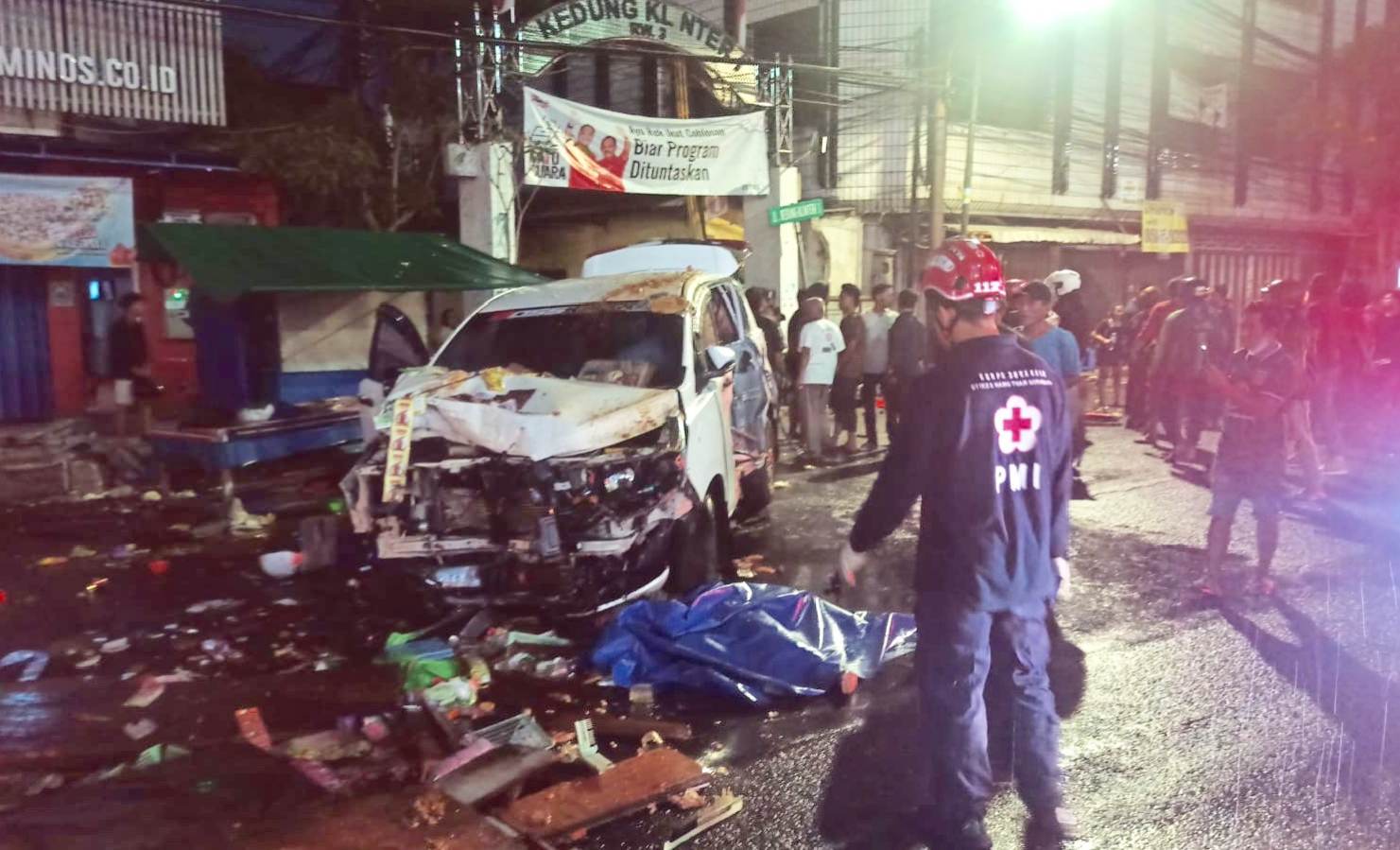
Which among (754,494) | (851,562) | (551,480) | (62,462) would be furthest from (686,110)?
(851,562)

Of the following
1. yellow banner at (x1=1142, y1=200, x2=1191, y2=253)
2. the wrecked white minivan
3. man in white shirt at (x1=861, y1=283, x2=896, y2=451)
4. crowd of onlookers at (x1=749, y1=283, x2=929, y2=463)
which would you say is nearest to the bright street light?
yellow banner at (x1=1142, y1=200, x2=1191, y2=253)

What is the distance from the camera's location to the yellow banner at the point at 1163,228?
2050 centimetres

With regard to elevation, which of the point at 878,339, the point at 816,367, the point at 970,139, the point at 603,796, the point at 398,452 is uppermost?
the point at 970,139

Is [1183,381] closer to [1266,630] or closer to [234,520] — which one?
[1266,630]

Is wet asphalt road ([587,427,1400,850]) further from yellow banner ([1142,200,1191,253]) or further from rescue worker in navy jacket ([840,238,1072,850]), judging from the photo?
yellow banner ([1142,200,1191,253])

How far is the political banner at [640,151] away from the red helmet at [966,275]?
372 inches

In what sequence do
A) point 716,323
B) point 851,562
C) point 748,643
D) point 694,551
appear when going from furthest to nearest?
point 716,323 → point 694,551 → point 748,643 → point 851,562

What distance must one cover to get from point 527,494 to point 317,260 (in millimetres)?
6327

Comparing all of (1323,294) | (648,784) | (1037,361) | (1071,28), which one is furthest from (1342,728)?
(1071,28)

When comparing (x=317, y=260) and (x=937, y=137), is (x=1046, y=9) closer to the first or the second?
(x=937, y=137)

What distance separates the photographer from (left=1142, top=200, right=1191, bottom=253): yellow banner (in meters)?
20.5

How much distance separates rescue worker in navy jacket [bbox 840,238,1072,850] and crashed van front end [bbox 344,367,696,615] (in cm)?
220

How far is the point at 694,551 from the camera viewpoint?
20.4ft

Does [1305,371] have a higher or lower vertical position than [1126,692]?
higher
